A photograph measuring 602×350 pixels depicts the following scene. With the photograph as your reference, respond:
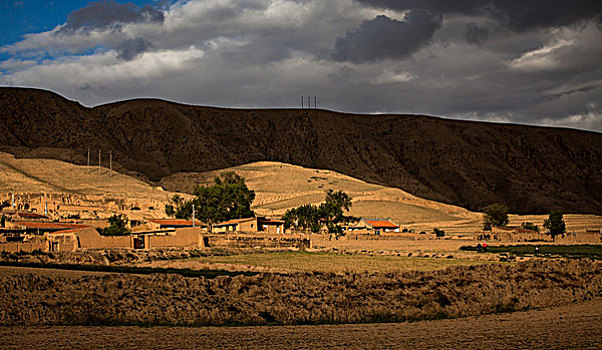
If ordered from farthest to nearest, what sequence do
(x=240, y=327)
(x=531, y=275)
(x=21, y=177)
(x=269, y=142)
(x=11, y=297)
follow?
1. (x=269, y=142)
2. (x=21, y=177)
3. (x=531, y=275)
4. (x=11, y=297)
5. (x=240, y=327)

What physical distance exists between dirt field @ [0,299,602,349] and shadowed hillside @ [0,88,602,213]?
105276 millimetres

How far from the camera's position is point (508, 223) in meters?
90.4

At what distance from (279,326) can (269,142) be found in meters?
134

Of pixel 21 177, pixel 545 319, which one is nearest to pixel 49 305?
pixel 545 319

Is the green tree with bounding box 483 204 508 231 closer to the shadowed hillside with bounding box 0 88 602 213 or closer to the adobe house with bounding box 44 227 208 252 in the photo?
the shadowed hillside with bounding box 0 88 602 213

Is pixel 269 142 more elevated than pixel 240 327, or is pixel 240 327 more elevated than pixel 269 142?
pixel 269 142

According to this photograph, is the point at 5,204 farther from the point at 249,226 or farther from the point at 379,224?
the point at 379,224

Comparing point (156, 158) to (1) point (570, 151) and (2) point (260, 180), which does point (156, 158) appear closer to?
(2) point (260, 180)

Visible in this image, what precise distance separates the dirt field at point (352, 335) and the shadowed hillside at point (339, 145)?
345 feet

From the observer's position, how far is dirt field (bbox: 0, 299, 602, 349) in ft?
41.2

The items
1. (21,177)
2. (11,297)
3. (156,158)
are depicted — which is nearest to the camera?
(11,297)

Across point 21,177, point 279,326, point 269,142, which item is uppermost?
point 269,142

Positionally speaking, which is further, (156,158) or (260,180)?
(156,158)

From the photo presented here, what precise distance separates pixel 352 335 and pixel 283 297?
13.3 ft
